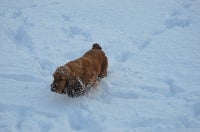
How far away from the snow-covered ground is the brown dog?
0.76ft

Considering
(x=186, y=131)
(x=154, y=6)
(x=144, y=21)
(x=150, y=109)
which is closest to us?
(x=186, y=131)

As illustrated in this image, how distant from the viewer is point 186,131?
582 cm

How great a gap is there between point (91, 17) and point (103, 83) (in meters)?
3.90

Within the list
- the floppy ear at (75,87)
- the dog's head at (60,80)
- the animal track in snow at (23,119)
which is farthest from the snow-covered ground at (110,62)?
the dog's head at (60,80)

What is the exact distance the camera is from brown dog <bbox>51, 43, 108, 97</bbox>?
247 inches

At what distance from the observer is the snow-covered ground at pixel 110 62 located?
20.2ft

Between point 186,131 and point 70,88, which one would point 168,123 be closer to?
point 186,131

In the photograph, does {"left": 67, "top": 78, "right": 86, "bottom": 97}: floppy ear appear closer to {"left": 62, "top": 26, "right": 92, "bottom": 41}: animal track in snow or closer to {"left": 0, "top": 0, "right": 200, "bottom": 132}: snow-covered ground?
{"left": 0, "top": 0, "right": 200, "bottom": 132}: snow-covered ground

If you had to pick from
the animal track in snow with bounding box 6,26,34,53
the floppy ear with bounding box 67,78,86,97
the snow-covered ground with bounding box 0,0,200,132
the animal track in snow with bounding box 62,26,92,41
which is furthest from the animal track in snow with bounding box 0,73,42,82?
the animal track in snow with bounding box 62,26,92,41

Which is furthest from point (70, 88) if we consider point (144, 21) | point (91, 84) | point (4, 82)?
point (144, 21)

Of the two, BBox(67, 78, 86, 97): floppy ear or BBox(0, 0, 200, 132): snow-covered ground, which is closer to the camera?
BBox(0, 0, 200, 132): snow-covered ground

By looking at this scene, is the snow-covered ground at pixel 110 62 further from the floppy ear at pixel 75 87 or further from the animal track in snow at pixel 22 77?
the floppy ear at pixel 75 87

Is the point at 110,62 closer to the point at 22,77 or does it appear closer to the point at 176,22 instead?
the point at 22,77

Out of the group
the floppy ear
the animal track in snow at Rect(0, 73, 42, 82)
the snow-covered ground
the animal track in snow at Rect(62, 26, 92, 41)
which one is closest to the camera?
the snow-covered ground
